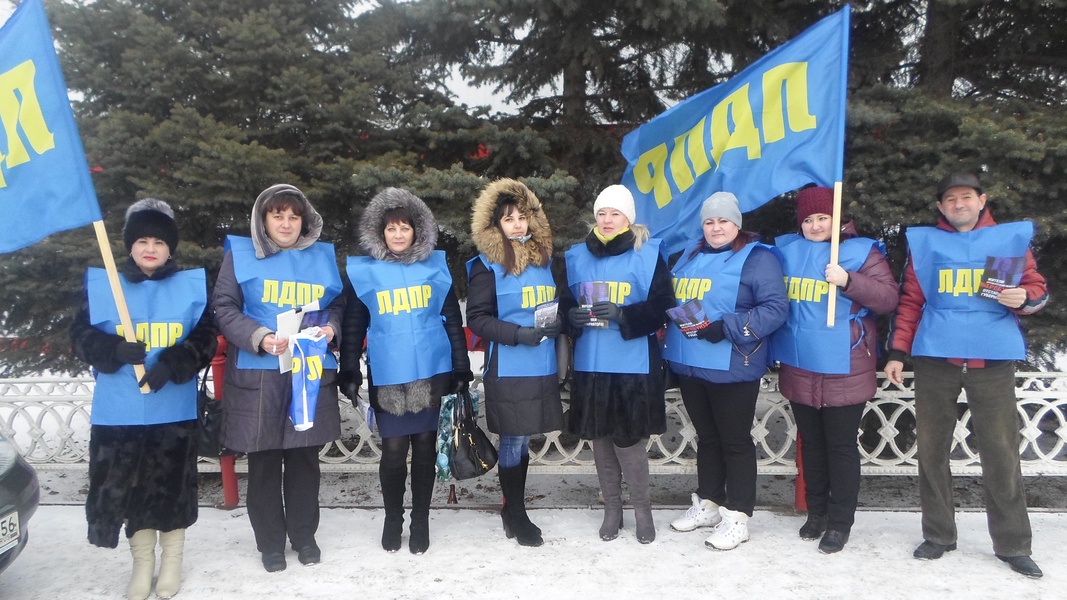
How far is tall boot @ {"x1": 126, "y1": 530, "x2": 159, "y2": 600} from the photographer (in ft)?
10.5

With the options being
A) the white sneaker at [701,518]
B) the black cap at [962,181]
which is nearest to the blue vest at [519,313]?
the white sneaker at [701,518]

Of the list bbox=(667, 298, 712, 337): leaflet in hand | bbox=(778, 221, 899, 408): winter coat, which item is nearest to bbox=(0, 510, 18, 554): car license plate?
bbox=(667, 298, 712, 337): leaflet in hand

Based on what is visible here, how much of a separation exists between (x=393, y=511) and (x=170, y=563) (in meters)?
1.15

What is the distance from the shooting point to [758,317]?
3.44m

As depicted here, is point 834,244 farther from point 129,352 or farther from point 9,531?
point 9,531

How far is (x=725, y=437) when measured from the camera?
3639mm

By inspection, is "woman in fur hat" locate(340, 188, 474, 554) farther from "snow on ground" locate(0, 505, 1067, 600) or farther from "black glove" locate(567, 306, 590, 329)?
"black glove" locate(567, 306, 590, 329)

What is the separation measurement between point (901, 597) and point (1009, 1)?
4.66 m

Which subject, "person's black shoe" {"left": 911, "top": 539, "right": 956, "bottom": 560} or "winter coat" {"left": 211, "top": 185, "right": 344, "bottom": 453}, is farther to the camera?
"person's black shoe" {"left": 911, "top": 539, "right": 956, "bottom": 560}

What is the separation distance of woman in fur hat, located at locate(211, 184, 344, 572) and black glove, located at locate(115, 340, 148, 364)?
0.38 metres

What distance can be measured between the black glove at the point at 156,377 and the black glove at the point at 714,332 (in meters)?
2.72

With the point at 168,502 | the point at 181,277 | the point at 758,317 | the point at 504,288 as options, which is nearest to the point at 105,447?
the point at 168,502

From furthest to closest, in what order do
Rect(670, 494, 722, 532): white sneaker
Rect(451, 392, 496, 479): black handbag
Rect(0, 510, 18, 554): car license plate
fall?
Rect(670, 494, 722, 532): white sneaker < Rect(451, 392, 496, 479): black handbag < Rect(0, 510, 18, 554): car license plate

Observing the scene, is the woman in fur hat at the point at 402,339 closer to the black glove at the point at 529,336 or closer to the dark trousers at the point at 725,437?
the black glove at the point at 529,336
